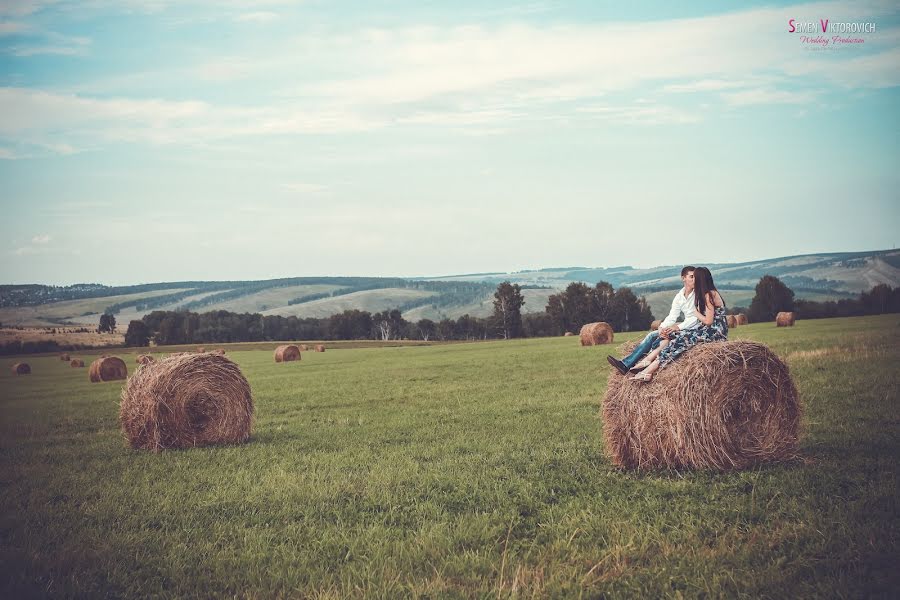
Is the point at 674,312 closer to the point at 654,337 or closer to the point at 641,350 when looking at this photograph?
the point at 654,337

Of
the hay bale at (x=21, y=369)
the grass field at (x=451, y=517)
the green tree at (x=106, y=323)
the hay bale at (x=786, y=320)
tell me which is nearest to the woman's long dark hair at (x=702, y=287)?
the grass field at (x=451, y=517)

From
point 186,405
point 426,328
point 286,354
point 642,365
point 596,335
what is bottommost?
point 426,328

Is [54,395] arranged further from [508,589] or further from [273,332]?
[273,332]

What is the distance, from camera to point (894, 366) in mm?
18562

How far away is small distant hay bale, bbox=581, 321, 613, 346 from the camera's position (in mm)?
41844

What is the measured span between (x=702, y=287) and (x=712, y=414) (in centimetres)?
227

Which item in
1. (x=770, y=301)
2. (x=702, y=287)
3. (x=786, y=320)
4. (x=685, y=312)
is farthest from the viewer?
(x=770, y=301)

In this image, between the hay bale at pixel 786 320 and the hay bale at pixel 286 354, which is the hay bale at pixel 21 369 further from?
the hay bale at pixel 786 320

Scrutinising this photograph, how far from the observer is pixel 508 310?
10806 cm

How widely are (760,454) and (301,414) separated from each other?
12.1 metres

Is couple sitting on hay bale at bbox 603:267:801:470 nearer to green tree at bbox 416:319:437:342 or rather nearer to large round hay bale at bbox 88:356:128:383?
large round hay bale at bbox 88:356:128:383

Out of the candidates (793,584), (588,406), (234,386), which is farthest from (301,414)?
(793,584)

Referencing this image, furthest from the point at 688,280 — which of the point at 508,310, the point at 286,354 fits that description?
the point at 508,310

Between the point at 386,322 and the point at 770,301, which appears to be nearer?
the point at 770,301
